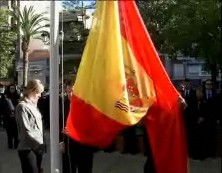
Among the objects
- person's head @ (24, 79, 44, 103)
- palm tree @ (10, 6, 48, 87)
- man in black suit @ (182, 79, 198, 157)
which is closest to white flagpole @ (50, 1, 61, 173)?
person's head @ (24, 79, 44, 103)

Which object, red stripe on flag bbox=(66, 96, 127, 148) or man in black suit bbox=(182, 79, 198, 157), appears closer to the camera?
red stripe on flag bbox=(66, 96, 127, 148)

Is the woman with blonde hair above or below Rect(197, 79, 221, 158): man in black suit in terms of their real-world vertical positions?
above

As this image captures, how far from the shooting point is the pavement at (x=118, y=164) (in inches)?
366

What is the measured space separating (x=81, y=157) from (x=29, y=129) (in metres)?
1.20

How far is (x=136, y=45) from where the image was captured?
17.3 feet

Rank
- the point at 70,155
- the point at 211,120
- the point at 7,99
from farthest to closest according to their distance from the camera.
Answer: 1. the point at 7,99
2. the point at 211,120
3. the point at 70,155

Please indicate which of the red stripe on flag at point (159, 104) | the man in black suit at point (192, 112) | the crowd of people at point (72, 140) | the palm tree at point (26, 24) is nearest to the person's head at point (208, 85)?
the crowd of people at point (72, 140)

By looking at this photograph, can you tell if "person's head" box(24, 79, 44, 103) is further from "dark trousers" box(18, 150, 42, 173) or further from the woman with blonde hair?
"dark trousers" box(18, 150, 42, 173)

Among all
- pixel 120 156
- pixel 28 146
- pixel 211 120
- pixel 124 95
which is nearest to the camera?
pixel 124 95

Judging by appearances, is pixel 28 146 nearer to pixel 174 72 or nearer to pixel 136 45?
pixel 136 45

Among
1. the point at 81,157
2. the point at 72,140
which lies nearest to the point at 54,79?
the point at 72,140

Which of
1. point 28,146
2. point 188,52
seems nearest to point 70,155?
point 28,146

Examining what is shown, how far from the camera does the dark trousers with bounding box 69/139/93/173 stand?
21.0ft

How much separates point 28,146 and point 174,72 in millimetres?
10797
